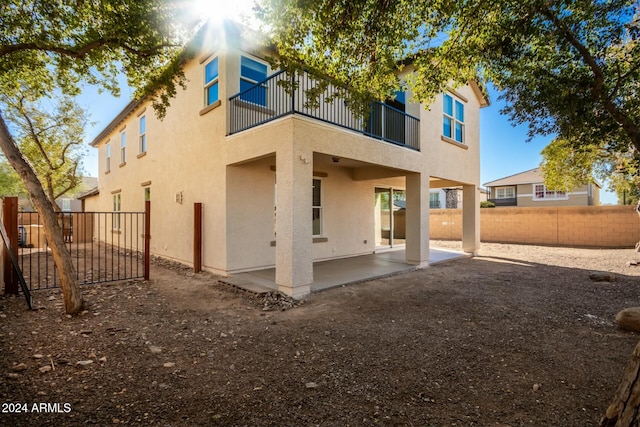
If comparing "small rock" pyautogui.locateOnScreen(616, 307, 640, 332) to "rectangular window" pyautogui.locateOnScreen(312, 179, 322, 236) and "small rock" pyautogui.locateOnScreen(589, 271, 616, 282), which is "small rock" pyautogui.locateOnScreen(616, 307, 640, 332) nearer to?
"small rock" pyautogui.locateOnScreen(589, 271, 616, 282)

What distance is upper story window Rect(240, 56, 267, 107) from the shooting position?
8.45m

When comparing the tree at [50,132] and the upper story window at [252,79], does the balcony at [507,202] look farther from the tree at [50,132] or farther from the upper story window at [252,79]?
the tree at [50,132]

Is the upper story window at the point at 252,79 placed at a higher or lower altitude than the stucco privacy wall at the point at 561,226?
higher

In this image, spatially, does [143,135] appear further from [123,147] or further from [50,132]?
[50,132]

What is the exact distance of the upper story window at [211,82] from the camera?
8.54 metres

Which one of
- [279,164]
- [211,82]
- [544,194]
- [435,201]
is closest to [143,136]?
[211,82]

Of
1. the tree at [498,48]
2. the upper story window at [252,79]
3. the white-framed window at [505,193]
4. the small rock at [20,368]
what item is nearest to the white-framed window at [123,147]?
the upper story window at [252,79]

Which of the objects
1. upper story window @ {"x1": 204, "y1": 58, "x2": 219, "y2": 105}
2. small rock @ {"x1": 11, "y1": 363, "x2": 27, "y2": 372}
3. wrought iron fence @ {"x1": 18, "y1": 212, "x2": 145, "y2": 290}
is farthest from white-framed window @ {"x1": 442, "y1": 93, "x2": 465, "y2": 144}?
small rock @ {"x1": 11, "y1": 363, "x2": 27, "y2": 372}

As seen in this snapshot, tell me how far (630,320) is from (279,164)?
6336 mm

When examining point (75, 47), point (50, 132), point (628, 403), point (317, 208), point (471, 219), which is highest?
point (50, 132)

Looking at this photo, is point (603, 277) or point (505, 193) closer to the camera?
point (603, 277)

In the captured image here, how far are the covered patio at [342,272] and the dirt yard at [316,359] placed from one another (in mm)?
432

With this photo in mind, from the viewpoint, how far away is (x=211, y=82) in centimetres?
857

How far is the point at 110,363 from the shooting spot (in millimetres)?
3572
